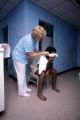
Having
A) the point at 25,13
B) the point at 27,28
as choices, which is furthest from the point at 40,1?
the point at 27,28

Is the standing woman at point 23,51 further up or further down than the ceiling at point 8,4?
further down

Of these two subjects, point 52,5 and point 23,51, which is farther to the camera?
point 52,5

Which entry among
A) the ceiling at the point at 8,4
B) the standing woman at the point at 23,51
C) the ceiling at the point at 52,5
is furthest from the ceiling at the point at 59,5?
the standing woman at the point at 23,51

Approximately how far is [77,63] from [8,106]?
4.61 m

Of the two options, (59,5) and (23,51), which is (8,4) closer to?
(59,5)

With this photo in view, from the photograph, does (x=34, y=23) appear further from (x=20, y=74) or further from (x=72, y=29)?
(x=72, y=29)

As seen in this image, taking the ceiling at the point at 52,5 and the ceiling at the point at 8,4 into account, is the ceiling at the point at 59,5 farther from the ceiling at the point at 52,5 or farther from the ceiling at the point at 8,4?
the ceiling at the point at 8,4

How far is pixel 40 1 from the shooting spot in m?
2.31

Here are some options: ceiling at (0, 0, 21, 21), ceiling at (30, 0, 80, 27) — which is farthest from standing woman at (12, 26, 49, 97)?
ceiling at (0, 0, 21, 21)

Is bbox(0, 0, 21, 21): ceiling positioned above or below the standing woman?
above

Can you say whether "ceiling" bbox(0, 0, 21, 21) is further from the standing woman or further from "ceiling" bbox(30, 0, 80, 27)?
the standing woman

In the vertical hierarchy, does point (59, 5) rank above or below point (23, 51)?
A: above

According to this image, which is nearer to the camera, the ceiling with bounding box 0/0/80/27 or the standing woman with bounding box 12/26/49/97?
the standing woman with bounding box 12/26/49/97

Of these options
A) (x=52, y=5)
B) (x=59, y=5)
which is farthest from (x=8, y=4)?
(x=59, y=5)
